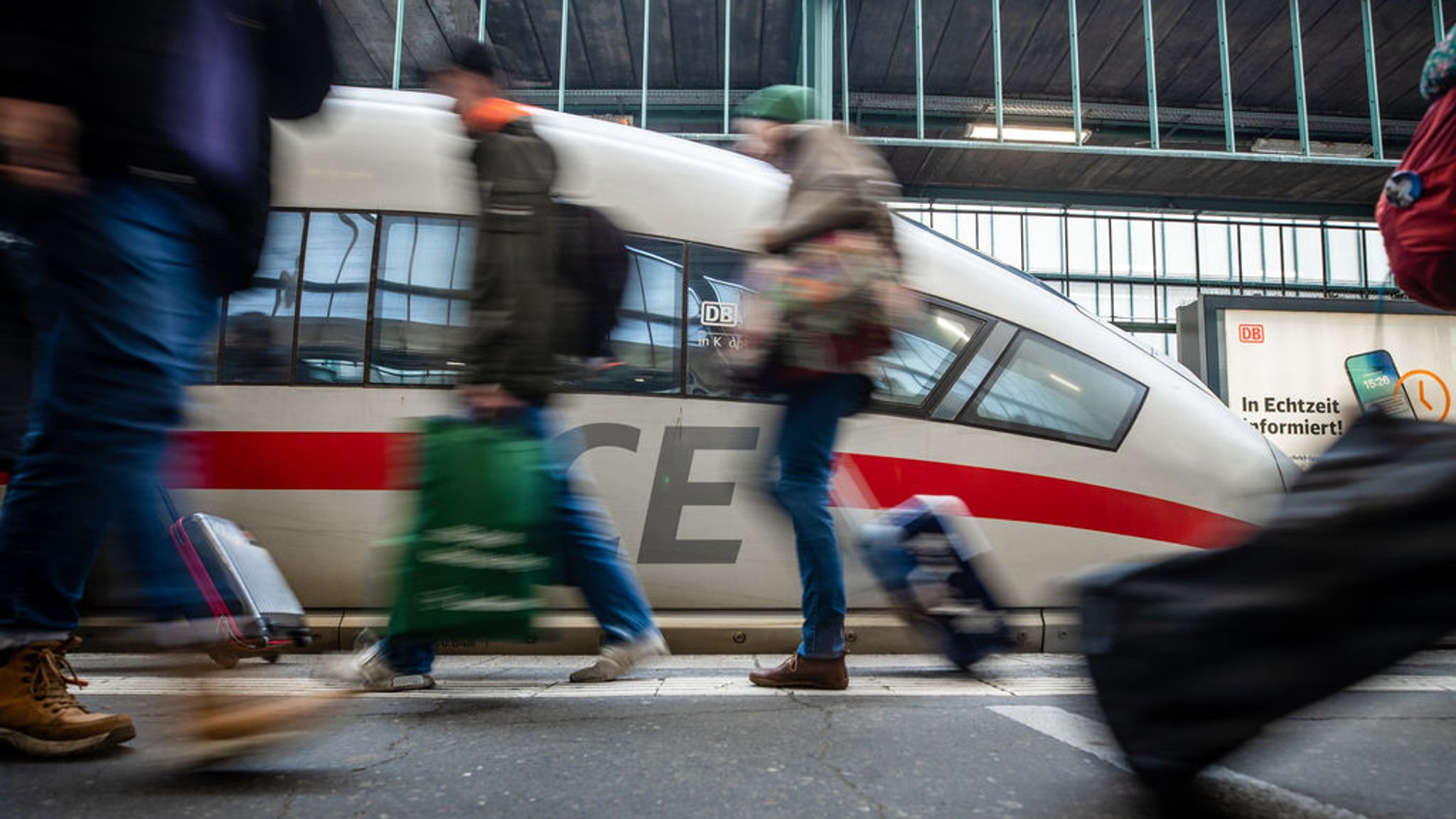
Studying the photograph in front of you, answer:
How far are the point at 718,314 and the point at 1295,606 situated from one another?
10.9 ft

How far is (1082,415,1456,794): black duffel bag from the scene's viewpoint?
96cm

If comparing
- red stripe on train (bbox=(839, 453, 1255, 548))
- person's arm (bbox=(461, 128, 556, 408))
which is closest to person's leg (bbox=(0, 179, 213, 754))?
person's arm (bbox=(461, 128, 556, 408))

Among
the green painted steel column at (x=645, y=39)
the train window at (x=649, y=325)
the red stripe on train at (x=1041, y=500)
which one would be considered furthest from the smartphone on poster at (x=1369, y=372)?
the green painted steel column at (x=645, y=39)

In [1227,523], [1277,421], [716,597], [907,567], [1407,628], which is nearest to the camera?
[1407,628]

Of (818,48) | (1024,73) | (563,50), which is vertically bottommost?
(563,50)

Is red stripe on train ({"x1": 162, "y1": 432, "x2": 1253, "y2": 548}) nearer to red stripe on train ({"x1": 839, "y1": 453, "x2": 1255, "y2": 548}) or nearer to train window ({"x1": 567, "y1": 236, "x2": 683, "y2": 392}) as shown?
red stripe on train ({"x1": 839, "y1": 453, "x2": 1255, "y2": 548})

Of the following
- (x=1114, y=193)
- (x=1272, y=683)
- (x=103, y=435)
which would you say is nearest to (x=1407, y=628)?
(x=1272, y=683)

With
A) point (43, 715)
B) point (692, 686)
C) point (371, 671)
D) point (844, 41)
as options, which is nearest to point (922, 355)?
point (692, 686)

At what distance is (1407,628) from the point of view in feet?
3.17

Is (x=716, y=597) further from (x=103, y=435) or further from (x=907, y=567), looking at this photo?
(x=103, y=435)

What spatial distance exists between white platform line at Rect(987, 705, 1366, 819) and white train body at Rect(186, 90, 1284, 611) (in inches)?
67.0

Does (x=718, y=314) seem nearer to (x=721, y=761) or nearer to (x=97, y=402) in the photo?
(x=721, y=761)

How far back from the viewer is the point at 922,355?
4.18m

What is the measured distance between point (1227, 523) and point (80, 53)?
4662mm
